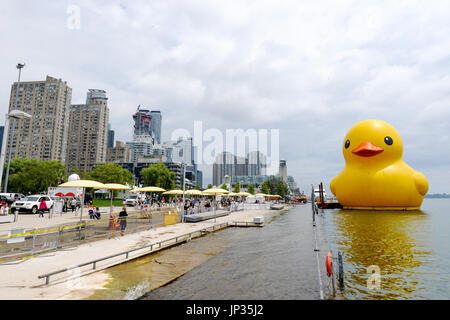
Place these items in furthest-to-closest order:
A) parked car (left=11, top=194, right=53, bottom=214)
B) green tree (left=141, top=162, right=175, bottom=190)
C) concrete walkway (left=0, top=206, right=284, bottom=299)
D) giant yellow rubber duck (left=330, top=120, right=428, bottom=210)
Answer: green tree (left=141, top=162, right=175, bottom=190) < giant yellow rubber duck (left=330, top=120, right=428, bottom=210) < parked car (left=11, top=194, right=53, bottom=214) < concrete walkway (left=0, top=206, right=284, bottom=299)

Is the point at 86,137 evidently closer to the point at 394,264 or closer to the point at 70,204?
the point at 70,204

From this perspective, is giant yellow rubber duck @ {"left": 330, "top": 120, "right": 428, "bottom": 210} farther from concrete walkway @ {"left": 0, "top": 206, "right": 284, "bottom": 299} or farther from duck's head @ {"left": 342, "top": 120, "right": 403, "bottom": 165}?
concrete walkway @ {"left": 0, "top": 206, "right": 284, "bottom": 299}

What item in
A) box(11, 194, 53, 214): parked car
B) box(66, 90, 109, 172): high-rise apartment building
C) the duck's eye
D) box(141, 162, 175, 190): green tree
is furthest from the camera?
box(66, 90, 109, 172): high-rise apartment building

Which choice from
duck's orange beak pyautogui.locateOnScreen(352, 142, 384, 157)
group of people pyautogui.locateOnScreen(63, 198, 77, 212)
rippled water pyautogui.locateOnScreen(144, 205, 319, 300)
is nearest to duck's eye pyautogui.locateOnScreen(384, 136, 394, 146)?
duck's orange beak pyautogui.locateOnScreen(352, 142, 384, 157)

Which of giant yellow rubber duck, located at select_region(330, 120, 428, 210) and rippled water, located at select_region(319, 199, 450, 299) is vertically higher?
giant yellow rubber duck, located at select_region(330, 120, 428, 210)

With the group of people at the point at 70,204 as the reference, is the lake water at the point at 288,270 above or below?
below

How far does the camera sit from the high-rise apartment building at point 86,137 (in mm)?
175250

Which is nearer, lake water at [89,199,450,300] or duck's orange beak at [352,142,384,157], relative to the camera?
lake water at [89,199,450,300]

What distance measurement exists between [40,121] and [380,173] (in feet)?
556

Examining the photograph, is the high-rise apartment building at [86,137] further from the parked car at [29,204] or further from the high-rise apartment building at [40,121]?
the parked car at [29,204]

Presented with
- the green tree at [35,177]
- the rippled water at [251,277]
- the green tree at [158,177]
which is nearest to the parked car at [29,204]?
the rippled water at [251,277]

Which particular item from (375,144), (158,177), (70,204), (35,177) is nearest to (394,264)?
(375,144)

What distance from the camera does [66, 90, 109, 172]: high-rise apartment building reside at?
175 metres
